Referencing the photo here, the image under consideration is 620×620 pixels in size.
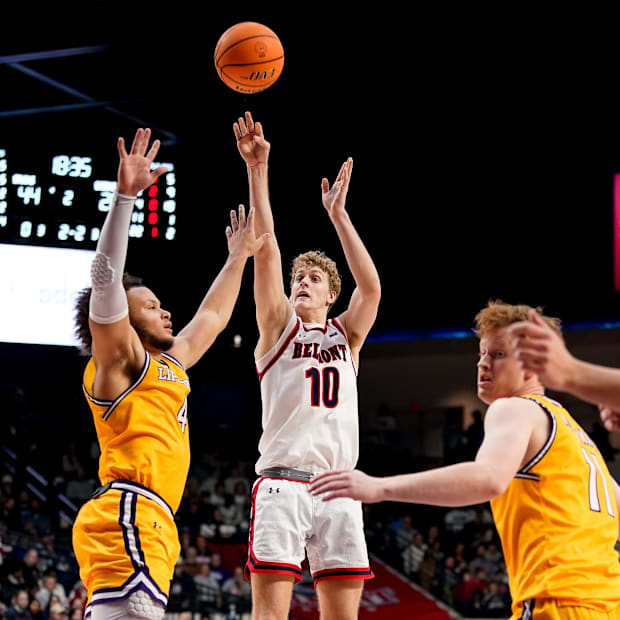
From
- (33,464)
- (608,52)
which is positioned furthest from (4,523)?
(608,52)

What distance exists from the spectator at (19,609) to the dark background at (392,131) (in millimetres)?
4377

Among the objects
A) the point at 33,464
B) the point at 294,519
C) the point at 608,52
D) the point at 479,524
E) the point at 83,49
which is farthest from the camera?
the point at 479,524

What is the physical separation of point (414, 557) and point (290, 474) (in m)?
12.5

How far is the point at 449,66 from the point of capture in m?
13.3

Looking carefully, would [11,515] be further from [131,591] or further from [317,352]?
[131,591]

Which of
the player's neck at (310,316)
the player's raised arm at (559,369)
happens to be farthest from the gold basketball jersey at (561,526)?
the player's neck at (310,316)

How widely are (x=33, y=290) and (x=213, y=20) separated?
4.26 m

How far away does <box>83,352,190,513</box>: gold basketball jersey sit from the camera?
12.5ft

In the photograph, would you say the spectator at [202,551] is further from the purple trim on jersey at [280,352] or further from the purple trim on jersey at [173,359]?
the purple trim on jersey at [173,359]

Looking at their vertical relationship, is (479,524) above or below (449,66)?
below

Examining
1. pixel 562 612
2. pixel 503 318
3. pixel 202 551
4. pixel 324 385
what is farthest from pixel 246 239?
pixel 202 551

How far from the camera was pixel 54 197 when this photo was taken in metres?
11.1

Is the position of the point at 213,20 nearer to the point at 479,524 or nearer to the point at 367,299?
the point at 367,299

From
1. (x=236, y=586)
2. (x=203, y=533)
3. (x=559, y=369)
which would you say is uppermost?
(x=559, y=369)
